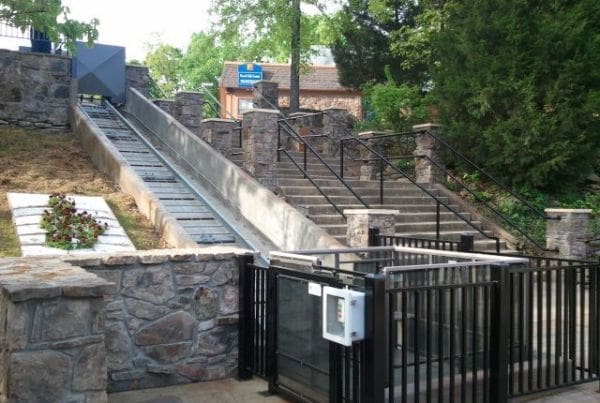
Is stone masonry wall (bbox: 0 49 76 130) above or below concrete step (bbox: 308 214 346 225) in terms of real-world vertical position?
above

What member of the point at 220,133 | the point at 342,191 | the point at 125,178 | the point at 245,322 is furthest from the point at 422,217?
the point at 245,322

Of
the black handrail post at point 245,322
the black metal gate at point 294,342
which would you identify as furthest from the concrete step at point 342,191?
the black metal gate at point 294,342

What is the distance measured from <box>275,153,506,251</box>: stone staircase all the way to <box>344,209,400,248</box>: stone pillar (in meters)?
0.68

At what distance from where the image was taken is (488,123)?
14.0 m

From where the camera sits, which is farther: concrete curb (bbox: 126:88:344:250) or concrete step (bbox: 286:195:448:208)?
concrete step (bbox: 286:195:448:208)

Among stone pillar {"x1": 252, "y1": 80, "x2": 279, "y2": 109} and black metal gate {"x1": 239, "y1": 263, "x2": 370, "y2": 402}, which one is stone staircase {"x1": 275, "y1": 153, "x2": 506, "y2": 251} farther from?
stone pillar {"x1": 252, "y1": 80, "x2": 279, "y2": 109}

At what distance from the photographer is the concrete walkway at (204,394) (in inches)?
192

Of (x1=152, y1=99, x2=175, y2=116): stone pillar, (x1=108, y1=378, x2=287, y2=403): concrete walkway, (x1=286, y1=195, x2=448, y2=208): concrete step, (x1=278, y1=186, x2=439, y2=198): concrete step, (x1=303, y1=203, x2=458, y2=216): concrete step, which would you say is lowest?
(x1=108, y1=378, x2=287, y2=403): concrete walkway

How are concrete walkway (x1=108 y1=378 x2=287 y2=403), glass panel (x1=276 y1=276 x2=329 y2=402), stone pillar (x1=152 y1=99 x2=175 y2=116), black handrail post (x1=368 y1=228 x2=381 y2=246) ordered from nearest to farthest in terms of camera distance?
glass panel (x1=276 y1=276 x2=329 y2=402)
concrete walkway (x1=108 y1=378 x2=287 y2=403)
black handrail post (x1=368 y1=228 x2=381 y2=246)
stone pillar (x1=152 y1=99 x2=175 y2=116)

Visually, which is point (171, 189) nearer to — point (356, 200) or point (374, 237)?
point (356, 200)

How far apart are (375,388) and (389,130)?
1360 centimetres

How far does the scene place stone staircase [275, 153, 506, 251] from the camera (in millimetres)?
10984

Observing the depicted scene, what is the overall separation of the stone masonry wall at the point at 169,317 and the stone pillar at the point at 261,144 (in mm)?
6147

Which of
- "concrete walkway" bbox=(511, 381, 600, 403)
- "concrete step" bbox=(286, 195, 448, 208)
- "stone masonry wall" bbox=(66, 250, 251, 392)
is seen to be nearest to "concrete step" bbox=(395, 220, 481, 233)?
"concrete step" bbox=(286, 195, 448, 208)
